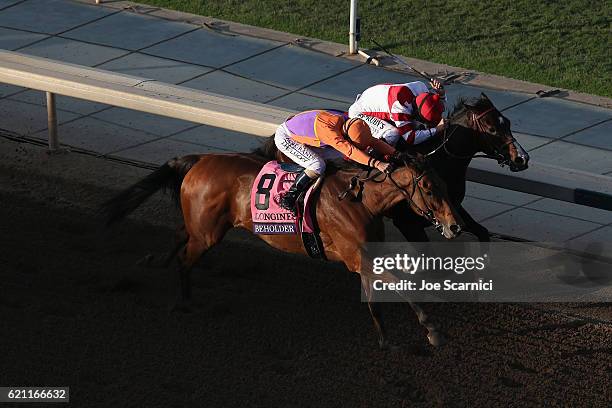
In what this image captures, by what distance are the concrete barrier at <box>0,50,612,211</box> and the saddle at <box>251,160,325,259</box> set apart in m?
1.43

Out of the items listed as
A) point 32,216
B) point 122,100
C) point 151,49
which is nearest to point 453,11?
point 151,49

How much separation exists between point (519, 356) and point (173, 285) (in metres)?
2.63

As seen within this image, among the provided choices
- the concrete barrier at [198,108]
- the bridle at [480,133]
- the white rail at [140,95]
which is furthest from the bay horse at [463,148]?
the white rail at [140,95]

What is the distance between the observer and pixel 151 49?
14.9m

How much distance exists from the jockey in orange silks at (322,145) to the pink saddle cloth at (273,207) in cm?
7

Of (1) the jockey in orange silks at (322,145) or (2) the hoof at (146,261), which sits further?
(2) the hoof at (146,261)

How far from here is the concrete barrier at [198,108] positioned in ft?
31.4

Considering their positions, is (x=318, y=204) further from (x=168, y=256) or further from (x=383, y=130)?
(x=168, y=256)

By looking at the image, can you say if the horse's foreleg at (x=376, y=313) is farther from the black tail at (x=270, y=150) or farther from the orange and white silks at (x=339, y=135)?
the black tail at (x=270, y=150)

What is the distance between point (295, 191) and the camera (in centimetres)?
876

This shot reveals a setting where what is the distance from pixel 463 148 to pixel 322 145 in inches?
39.4

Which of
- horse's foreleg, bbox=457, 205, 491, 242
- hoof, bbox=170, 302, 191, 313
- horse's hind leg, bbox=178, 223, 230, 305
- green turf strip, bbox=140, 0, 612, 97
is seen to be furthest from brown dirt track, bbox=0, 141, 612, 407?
green turf strip, bbox=140, 0, 612, 97

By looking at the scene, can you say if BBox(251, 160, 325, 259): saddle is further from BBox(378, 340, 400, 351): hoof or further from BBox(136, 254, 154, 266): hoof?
BBox(136, 254, 154, 266): hoof

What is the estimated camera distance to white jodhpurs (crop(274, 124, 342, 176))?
8.86 metres
